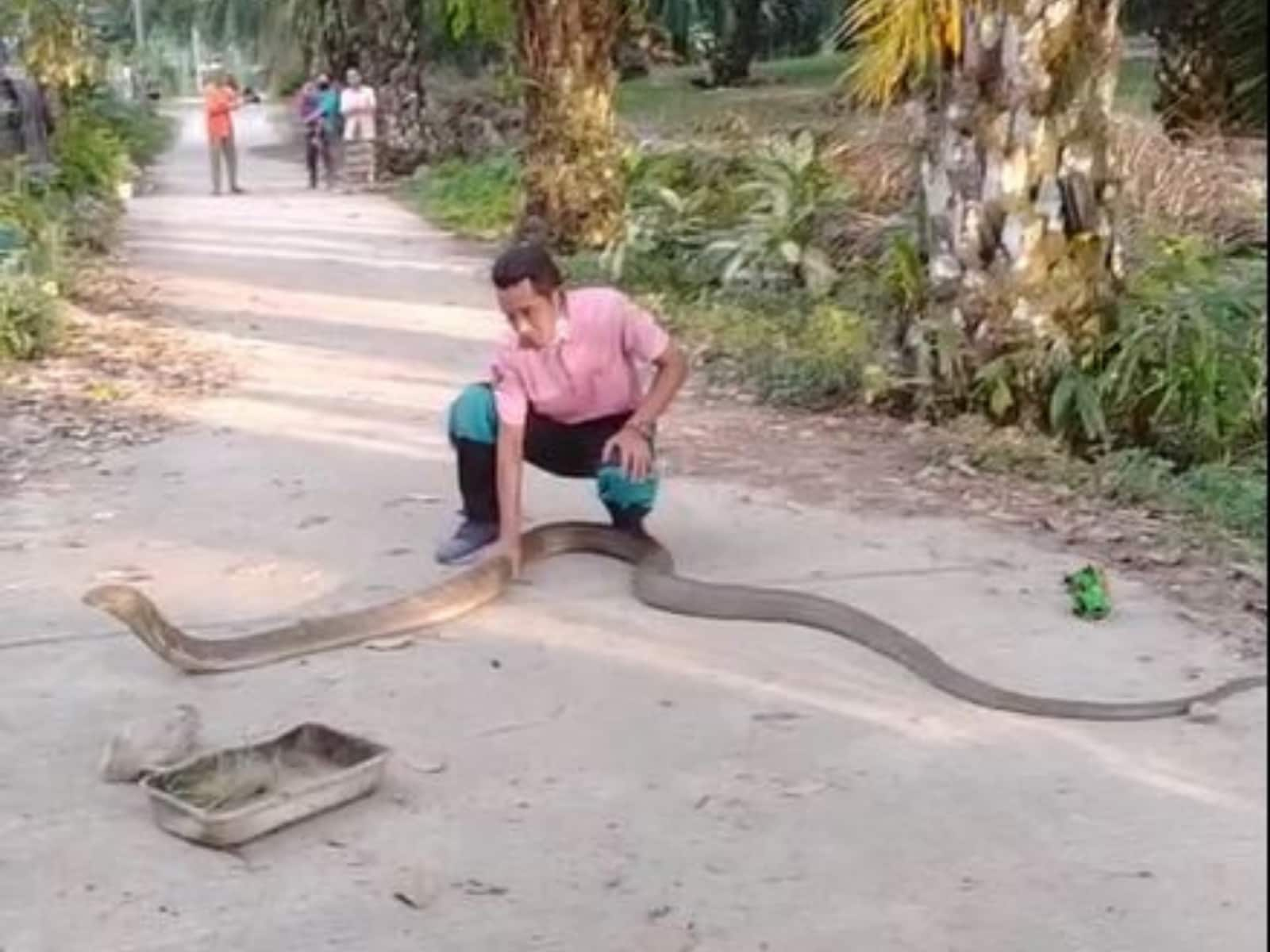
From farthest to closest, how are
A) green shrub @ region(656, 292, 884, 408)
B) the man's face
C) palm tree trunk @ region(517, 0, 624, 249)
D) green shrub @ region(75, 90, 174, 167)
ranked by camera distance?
green shrub @ region(75, 90, 174, 167)
palm tree trunk @ region(517, 0, 624, 249)
green shrub @ region(656, 292, 884, 408)
the man's face

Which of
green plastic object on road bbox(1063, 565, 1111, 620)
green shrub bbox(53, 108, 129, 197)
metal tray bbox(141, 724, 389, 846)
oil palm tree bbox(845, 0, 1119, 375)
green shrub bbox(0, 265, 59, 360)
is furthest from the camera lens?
green shrub bbox(53, 108, 129, 197)

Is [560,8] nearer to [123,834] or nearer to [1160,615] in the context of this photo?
[1160,615]

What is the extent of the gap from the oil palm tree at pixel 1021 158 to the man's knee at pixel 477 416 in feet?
7.32

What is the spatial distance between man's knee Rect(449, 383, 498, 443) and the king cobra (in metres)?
0.33

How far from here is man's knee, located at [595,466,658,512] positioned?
5.91 metres

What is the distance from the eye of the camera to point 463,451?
591 cm

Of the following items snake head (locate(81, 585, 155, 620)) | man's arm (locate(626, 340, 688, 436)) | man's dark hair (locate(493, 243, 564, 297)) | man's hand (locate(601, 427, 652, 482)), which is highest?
man's dark hair (locate(493, 243, 564, 297))

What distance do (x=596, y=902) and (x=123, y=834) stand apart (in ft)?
3.27

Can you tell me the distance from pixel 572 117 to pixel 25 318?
184 inches

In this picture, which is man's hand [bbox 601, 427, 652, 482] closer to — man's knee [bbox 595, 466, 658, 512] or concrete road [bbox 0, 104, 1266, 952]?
man's knee [bbox 595, 466, 658, 512]

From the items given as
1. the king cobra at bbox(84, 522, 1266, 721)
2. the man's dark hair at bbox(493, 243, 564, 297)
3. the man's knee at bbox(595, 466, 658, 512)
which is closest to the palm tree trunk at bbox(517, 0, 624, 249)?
the man's knee at bbox(595, 466, 658, 512)

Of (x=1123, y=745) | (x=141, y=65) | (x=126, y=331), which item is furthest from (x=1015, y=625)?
(x=141, y=65)

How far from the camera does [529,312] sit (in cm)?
545

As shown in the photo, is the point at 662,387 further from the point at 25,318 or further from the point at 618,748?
the point at 25,318
